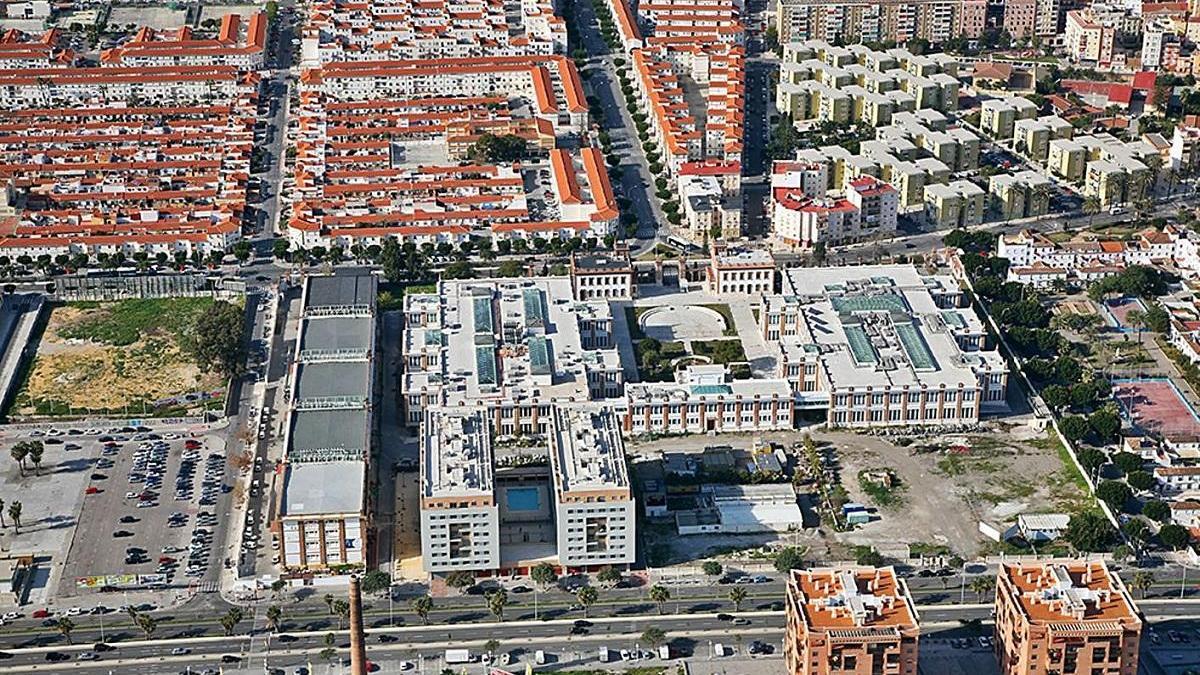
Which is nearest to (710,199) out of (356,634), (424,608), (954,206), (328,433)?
(954,206)

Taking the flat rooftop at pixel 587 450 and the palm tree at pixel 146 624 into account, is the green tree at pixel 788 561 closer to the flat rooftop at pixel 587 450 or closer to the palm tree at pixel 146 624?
the flat rooftop at pixel 587 450

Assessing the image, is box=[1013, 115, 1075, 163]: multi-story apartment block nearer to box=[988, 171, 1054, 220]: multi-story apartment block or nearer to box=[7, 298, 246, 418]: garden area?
box=[988, 171, 1054, 220]: multi-story apartment block

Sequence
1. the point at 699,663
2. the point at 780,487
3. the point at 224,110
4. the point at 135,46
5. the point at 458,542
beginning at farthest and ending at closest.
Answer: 1. the point at 135,46
2. the point at 224,110
3. the point at 780,487
4. the point at 458,542
5. the point at 699,663

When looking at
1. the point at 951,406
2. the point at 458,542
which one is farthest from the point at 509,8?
the point at 458,542

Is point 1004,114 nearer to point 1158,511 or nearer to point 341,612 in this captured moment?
point 1158,511

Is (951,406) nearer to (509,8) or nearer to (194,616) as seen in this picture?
(194,616)

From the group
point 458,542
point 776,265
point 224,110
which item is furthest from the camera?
point 224,110
